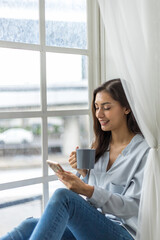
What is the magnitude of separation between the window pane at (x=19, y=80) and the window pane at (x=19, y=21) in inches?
3.0

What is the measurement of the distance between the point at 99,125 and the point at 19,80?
1.76 feet

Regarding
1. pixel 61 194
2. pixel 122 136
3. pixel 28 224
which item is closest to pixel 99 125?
pixel 122 136

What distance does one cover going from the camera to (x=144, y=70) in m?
1.46

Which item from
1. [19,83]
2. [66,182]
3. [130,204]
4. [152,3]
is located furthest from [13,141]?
[152,3]

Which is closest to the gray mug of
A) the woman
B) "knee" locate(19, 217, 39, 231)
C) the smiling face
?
the woman

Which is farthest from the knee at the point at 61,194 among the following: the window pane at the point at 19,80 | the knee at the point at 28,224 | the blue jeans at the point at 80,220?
the window pane at the point at 19,80

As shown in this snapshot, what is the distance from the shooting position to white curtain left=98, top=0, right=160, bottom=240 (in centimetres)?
145

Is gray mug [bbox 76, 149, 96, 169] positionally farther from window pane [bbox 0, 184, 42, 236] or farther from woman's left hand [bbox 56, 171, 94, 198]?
window pane [bbox 0, 184, 42, 236]

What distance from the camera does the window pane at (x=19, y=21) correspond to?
5.61 feet

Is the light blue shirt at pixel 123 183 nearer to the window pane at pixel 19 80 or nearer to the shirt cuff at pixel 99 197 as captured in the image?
the shirt cuff at pixel 99 197

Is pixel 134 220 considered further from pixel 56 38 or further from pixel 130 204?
pixel 56 38

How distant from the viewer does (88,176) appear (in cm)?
183

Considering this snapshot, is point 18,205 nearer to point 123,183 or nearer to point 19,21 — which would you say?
point 123,183

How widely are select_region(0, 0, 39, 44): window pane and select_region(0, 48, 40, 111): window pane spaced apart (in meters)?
0.08
